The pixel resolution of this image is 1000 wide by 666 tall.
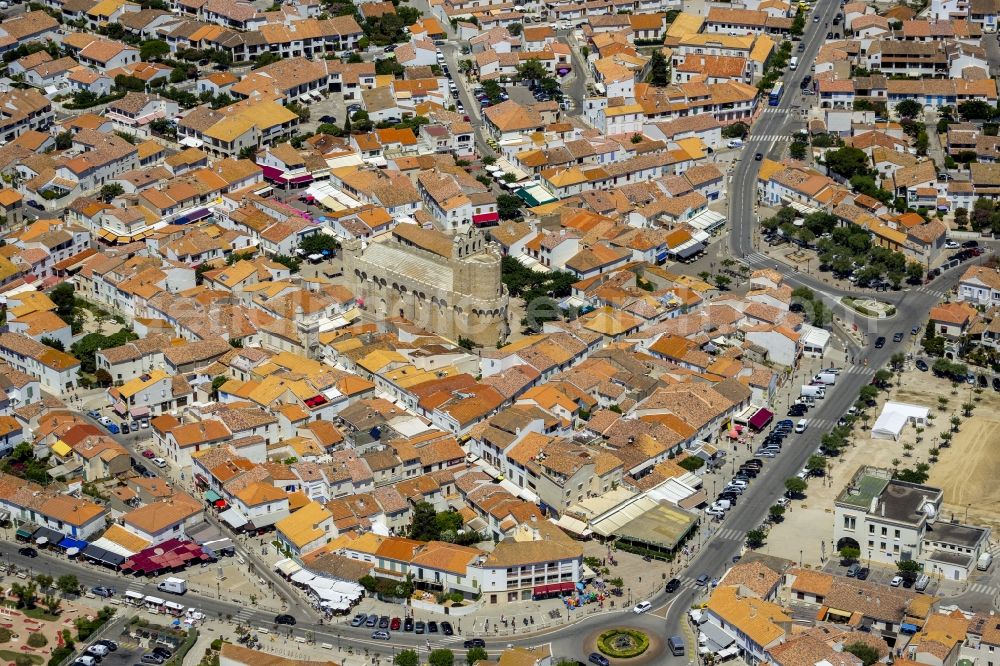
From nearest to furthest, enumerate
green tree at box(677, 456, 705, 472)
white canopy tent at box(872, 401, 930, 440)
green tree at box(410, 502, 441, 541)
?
green tree at box(410, 502, 441, 541) → green tree at box(677, 456, 705, 472) → white canopy tent at box(872, 401, 930, 440)

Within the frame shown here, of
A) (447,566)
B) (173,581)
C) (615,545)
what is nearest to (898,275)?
(615,545)

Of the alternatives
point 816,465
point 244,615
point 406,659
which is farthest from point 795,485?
point 244,615

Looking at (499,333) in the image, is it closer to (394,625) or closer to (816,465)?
(816,465)

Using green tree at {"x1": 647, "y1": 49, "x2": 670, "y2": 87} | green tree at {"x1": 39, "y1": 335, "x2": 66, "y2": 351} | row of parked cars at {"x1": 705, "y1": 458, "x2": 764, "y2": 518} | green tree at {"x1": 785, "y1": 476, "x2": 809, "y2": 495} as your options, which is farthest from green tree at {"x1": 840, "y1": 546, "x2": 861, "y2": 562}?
green tree at {"x1": 647, "y1": 49, "x2": 670, "y2": 87}

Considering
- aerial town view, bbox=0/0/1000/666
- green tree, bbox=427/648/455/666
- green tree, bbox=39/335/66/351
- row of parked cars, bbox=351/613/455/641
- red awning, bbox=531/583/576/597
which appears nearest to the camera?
green tree, bbox=427/648/455/666

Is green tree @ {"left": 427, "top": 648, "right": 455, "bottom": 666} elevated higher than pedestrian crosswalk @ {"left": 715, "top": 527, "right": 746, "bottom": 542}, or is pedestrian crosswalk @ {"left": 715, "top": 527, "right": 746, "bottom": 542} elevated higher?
pedestrian crosswalk @ {"left": 715, "top": 527, "right": 746, "bottom": 542}

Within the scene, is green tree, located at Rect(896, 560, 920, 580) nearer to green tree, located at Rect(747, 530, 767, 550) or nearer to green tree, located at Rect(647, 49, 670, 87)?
green tree, located at Rect(747, 530, 767, 550)

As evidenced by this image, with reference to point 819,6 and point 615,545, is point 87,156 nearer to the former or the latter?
point 615,545
